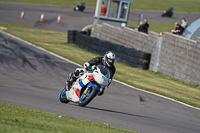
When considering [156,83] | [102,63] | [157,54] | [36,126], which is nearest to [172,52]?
[157,54]

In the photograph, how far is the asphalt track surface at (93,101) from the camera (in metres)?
8.15

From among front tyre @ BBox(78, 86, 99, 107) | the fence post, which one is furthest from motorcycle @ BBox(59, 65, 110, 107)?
the fence post

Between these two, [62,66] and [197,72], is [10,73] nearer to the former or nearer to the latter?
[62,66]

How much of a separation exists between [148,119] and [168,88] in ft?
18.1

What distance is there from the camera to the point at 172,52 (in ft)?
54.8

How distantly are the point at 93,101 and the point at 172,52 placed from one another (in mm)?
7536

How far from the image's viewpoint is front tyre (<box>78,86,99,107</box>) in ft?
27.7

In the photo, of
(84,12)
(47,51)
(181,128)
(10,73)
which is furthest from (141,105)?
(84,12)

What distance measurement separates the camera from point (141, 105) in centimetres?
1066

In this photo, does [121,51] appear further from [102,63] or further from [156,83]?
[102,63]

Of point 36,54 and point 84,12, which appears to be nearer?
point 36,54

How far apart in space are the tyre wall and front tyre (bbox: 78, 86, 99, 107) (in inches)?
296

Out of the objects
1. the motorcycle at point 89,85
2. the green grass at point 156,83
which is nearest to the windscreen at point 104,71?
the motorcycle at point 89,85

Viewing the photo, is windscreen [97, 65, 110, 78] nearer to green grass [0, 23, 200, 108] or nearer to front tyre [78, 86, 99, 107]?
front tyre [78, 86, 99, 107]
